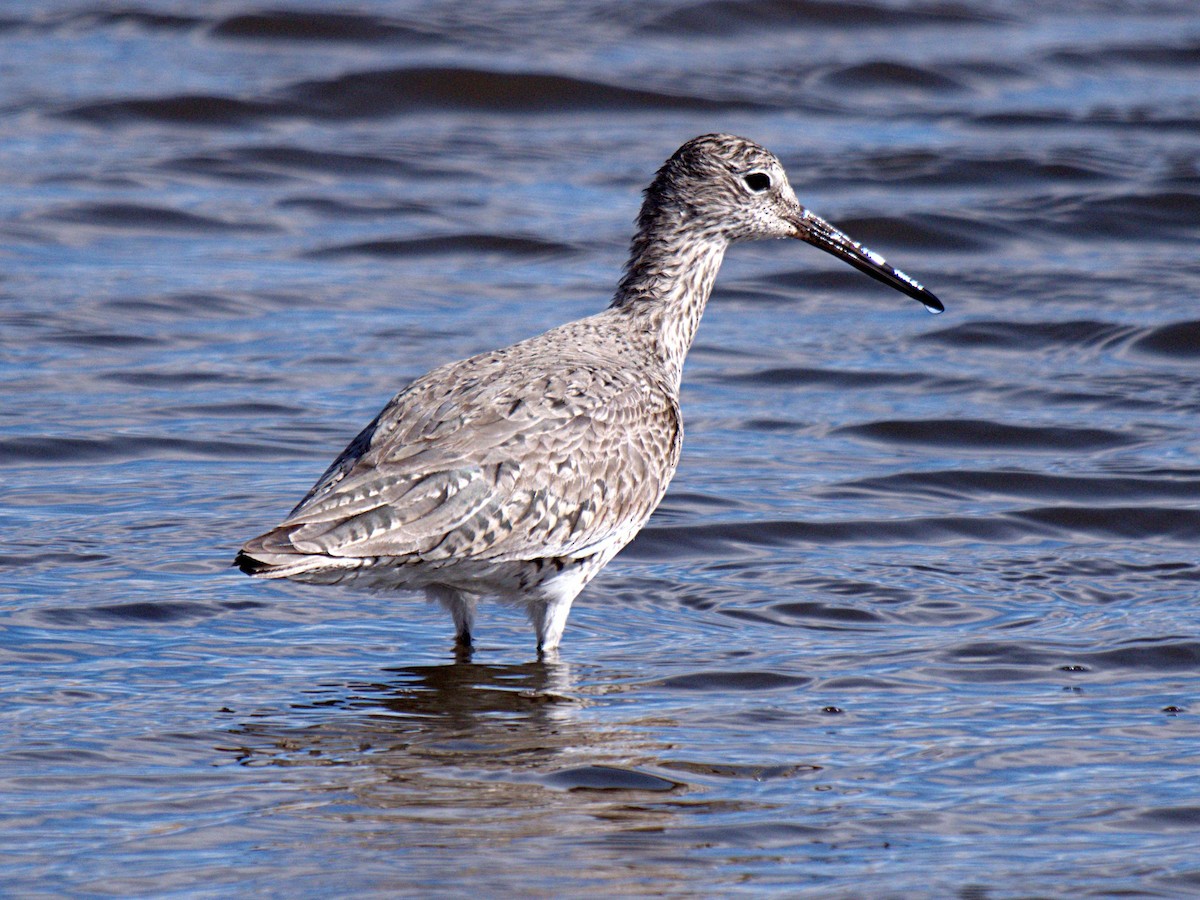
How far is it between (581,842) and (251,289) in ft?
25.9

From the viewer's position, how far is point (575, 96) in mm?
17234

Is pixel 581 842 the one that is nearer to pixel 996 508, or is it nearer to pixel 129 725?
pixel 129 725

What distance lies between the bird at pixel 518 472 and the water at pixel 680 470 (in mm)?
410

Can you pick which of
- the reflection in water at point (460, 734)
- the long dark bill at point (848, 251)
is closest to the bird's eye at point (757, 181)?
the long dark bill at point (848, 251)

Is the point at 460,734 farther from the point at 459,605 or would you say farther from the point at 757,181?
the point at 757,181

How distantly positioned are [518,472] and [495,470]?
0.32 feet

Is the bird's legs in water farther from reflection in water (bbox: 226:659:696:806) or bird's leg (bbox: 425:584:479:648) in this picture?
bird's leg (bbox: 425:584:479:648)

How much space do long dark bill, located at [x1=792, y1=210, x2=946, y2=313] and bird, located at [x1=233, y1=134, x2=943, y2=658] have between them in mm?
607

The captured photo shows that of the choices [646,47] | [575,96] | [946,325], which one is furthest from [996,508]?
[646,47]

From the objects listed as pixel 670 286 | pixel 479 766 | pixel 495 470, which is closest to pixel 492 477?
pixel 495 470

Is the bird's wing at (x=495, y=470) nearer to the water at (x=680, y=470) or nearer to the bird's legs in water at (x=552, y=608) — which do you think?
the bird's legs in water at (x=552, y=608)

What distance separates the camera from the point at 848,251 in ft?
28.7

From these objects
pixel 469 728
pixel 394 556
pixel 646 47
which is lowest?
pixel 469 728

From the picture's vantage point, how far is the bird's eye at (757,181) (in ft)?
27.8
